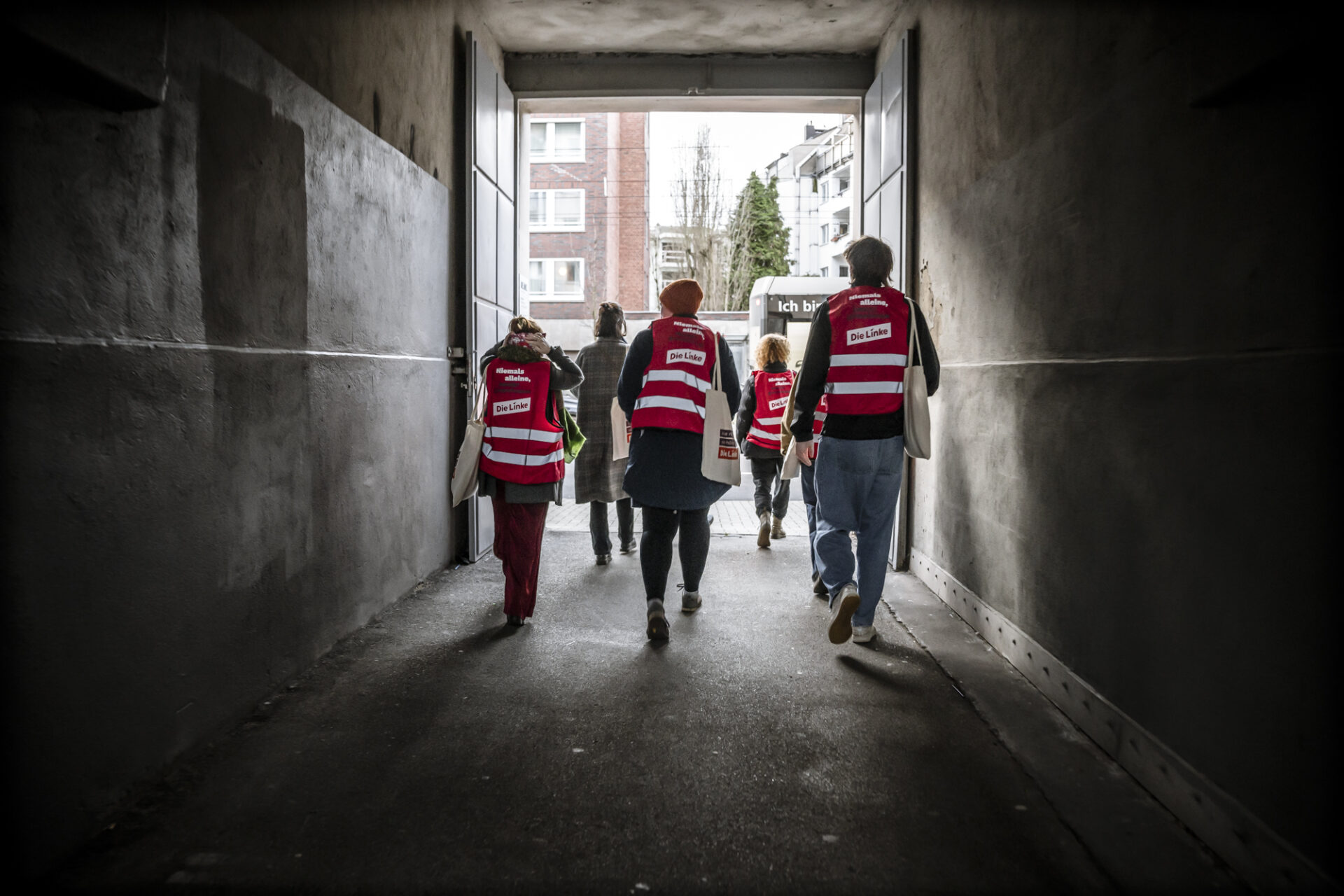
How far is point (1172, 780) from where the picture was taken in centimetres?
280

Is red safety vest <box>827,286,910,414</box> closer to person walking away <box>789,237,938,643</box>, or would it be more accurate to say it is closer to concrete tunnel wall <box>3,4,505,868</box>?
person walking away <box>789,237,938,643</box>

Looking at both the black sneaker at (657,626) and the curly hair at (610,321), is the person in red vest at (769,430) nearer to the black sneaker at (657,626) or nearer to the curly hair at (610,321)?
the curly hair at (610,321)

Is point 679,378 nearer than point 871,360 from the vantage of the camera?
No

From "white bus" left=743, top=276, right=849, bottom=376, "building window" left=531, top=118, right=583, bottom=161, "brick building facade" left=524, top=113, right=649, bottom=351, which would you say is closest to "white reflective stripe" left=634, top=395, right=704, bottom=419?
"white bus" left=743, top=276, right=849, bottom=376

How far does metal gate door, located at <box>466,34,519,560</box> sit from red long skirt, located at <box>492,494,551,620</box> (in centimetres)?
125

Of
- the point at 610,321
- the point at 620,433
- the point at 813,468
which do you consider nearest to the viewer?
the point at 813,468

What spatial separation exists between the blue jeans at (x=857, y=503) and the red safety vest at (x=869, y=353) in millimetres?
216

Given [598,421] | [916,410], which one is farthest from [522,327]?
[916,410]

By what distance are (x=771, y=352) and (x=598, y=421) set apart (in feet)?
4.98

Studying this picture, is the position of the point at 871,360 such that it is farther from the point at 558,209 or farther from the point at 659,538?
the point at 558,209

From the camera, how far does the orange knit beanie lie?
5117mm

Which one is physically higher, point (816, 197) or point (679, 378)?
point (816, 197)

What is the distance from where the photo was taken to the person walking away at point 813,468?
197 inches

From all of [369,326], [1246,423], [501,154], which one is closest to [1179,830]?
[1246,423]
